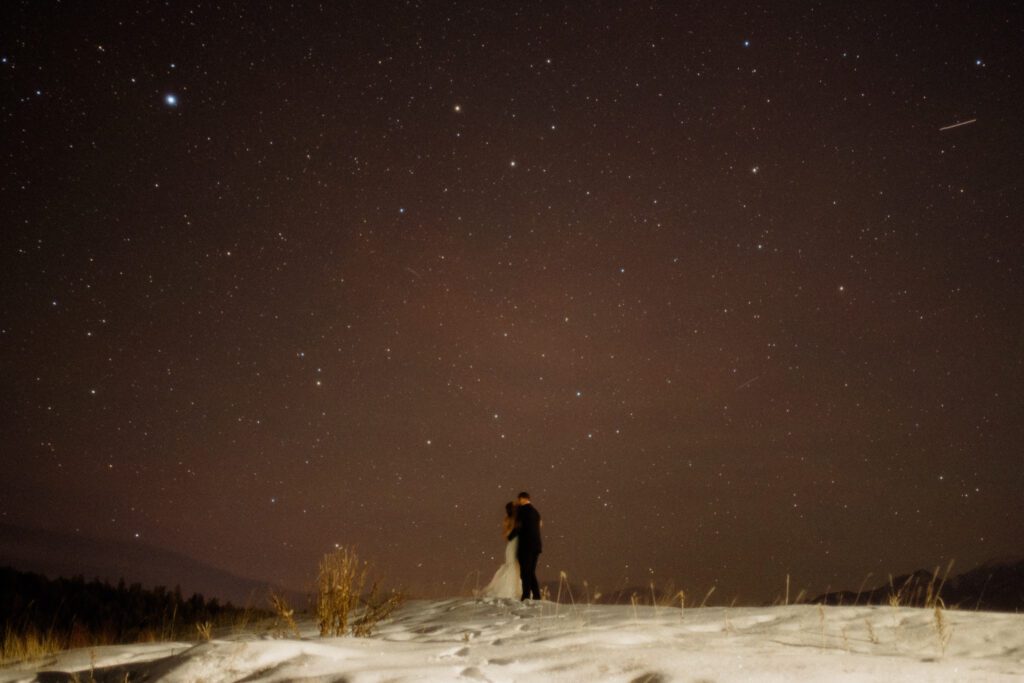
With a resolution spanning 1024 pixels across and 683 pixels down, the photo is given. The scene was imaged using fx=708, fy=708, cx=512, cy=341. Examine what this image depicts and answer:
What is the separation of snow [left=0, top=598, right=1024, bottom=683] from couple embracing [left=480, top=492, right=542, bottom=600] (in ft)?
14.0

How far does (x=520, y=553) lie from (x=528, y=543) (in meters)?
0.19

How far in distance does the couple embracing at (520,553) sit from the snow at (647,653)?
4257 millimetres

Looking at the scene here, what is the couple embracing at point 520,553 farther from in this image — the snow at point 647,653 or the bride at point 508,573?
the snow at point 647,653

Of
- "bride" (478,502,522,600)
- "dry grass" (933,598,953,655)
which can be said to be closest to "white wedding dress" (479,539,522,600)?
"bride" (478,502,522,600)

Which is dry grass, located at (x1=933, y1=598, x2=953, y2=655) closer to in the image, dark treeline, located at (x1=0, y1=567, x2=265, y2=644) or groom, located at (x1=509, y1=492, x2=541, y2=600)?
groom, located at (x1=509, y1=492, x2=541, y2=600)

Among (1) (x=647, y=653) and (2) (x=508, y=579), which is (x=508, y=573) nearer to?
(2) (x=508, y=579)

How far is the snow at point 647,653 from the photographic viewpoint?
319 cm

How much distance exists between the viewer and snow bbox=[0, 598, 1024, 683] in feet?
10.5

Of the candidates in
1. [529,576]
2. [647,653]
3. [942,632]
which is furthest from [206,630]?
[529,576]

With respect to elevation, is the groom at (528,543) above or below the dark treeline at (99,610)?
above

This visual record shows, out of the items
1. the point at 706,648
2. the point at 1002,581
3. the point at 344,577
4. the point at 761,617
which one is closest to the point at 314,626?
the point at 344,577

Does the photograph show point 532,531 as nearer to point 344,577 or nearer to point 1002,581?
point 344,577

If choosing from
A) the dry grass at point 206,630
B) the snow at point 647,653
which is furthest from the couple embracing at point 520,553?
the snow at point 647,653

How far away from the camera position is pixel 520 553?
10.4 m
